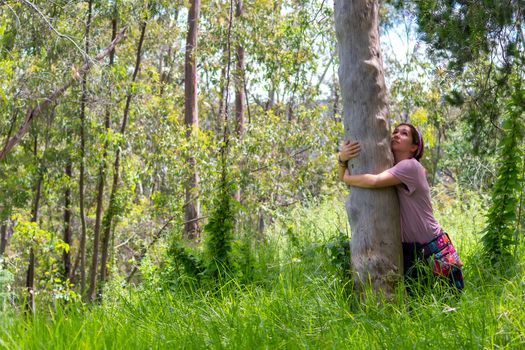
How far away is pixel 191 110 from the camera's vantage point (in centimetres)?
1812

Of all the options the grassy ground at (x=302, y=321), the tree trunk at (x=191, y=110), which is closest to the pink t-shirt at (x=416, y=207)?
the grassy ground at (x=302, y=321)

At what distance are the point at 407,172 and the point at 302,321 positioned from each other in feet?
4.67

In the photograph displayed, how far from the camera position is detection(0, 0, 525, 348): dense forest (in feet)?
16.1

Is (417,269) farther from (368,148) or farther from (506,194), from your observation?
(506,194)

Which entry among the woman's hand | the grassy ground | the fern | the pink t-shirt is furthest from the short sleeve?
the fern

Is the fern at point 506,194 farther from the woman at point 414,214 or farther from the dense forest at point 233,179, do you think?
the woman at point 414,214

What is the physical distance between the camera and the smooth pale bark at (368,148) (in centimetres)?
554

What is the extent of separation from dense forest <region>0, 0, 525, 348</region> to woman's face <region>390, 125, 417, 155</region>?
2.05 feet

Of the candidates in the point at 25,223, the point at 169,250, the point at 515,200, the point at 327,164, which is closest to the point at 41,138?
the point at 25,223

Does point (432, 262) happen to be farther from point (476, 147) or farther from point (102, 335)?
point (476, 147)

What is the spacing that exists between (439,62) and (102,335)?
5.10m

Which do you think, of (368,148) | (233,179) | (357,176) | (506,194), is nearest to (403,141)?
(368,148)

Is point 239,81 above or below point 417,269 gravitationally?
above

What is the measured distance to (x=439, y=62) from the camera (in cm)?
814
